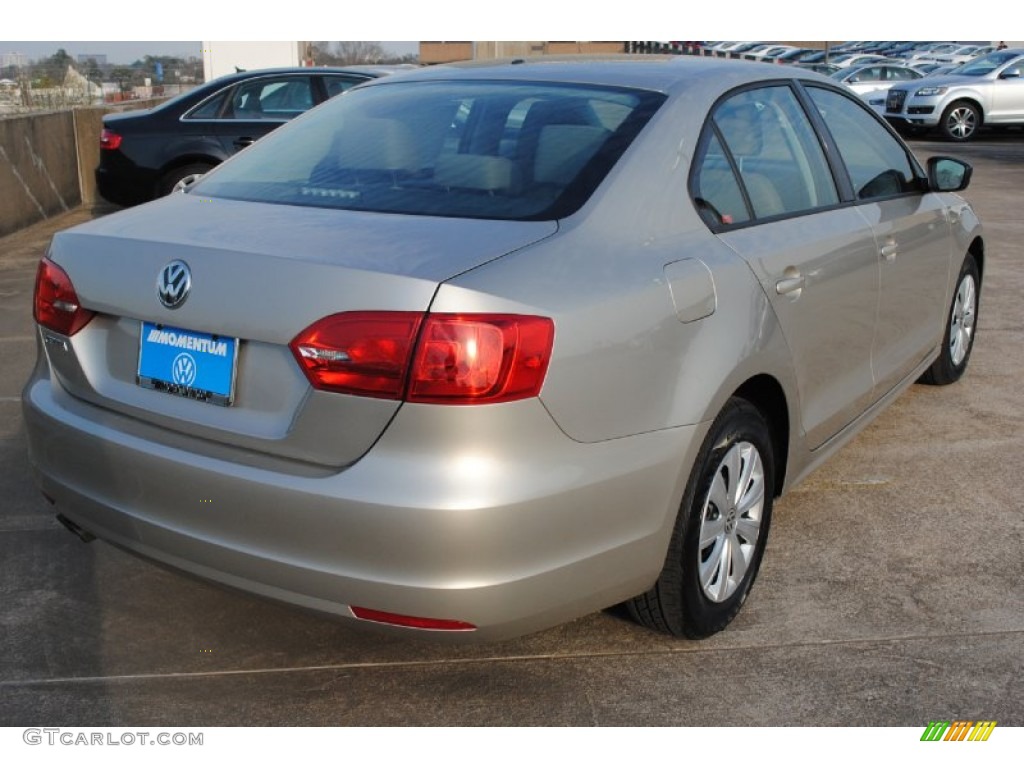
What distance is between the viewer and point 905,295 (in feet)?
14.8

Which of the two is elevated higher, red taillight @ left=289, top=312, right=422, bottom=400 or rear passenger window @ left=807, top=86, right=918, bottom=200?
rear passenger window @ left=807, top=86, right=918, bottom=200

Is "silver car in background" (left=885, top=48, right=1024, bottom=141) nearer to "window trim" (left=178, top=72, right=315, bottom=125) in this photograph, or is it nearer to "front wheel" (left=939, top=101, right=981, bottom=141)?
"front wheel" (left=939, top=101, right=981, bottom=141)

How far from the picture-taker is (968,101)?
21781 millimetres

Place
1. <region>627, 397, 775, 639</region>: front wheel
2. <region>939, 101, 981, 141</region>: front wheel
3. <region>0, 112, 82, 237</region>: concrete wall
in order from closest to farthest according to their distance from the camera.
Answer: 1. <region>627, 397, 775, 639</region>: front wheel
2. <region>0, 112, 82, 237</region>: concrete wall
3. <region>939, 101, 981, 141</region>: front wheel

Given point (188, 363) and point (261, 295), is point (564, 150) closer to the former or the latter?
point (261, 295)

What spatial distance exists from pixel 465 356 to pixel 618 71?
1.53 meters

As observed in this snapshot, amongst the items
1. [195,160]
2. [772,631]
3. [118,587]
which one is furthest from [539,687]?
[195,160]

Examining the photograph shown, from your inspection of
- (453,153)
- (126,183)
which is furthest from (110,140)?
(453,153)

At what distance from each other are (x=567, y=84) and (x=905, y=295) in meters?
1.79

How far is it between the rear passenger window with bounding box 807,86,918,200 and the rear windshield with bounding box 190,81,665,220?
1.23m

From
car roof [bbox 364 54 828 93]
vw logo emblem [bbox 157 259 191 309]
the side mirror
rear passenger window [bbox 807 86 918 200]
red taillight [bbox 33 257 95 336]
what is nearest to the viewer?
vw logo emblem [bbox 157 259 191 309]

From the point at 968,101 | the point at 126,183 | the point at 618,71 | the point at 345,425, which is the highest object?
the point at 618,71

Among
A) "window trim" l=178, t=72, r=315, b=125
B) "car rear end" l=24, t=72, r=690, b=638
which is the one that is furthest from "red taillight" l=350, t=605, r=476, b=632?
"window trim" l=178, t=72, r=315, b=125

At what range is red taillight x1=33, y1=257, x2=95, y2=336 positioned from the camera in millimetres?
2941
